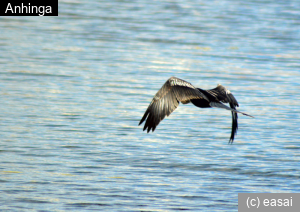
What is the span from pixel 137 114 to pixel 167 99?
299 centimetres

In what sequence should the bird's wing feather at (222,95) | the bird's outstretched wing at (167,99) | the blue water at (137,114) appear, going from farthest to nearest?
1. the bird's wing feather at (222,95)
2. the blue water at (137,114)
3. the bird's outstretched wing at (167,99)

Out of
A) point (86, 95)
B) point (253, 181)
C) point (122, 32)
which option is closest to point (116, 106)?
point (86, 95)

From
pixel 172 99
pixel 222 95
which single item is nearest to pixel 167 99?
pixel 172 99

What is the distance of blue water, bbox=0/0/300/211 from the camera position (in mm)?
6957

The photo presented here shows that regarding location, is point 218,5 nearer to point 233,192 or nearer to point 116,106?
point 116,106

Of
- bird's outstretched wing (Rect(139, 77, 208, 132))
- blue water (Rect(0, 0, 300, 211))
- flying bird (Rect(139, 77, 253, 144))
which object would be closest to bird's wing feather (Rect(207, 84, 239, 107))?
flying bird (Rect(139, 77, 253, 144))

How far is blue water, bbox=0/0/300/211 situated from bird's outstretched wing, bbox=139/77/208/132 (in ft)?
2.59

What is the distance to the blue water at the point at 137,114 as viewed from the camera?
22.8ft

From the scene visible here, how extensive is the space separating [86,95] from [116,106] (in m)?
0.79

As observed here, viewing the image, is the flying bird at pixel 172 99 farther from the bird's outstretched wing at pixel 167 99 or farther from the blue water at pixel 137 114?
the blue water at pixel 137 114

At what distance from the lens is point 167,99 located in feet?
23.0

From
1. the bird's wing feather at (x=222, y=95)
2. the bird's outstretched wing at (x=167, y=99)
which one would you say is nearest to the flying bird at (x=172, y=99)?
the bird's outstretched wing at (x=167, y=99)

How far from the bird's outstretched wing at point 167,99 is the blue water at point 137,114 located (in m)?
0.79

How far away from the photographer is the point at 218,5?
21500 millimetres
